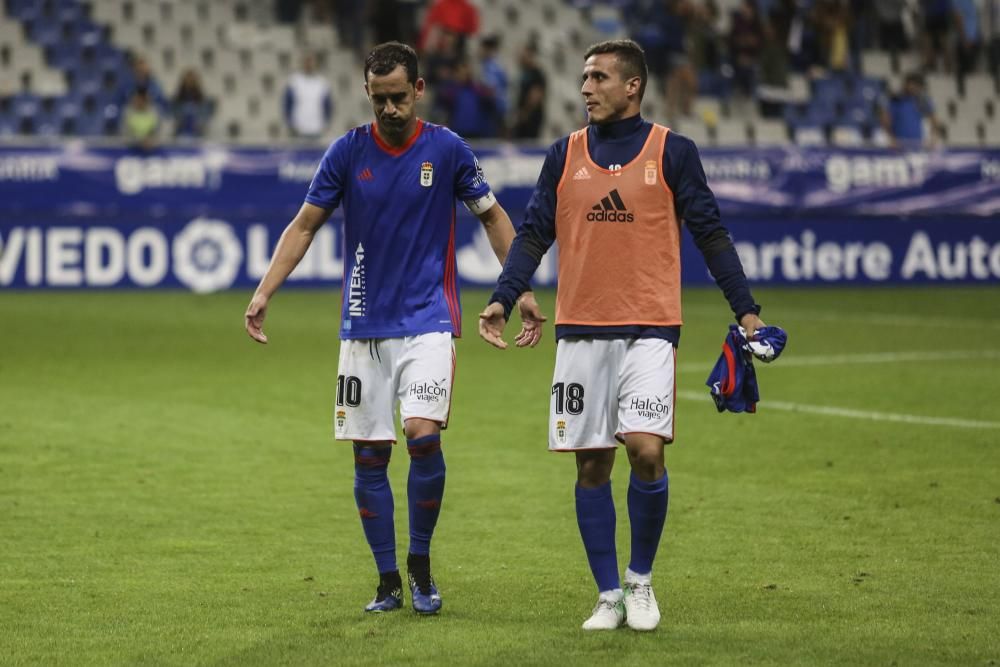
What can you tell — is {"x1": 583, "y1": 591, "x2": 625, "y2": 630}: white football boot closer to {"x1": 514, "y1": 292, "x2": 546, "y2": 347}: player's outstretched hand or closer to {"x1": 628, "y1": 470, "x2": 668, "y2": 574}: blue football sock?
{"x1": 628, "y1": 470, "x2": 668, "y2": 574}: blue football sock

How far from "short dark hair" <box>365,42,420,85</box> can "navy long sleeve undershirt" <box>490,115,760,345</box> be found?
61 cm

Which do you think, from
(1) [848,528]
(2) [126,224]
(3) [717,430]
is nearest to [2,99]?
(2) [126,224]

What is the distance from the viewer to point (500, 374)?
14.3 metres

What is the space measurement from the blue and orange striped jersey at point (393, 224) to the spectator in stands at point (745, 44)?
798 inches

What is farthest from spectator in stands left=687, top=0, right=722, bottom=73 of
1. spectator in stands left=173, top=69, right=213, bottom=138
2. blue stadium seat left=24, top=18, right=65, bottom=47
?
blue stadium seat left=24, top=18, right=65, bottom=47

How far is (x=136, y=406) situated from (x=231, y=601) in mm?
5998

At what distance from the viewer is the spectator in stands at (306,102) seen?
2322 cm

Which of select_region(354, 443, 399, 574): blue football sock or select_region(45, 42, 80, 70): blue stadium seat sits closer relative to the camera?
select_region(354, 443, 399, 574): blue football sock

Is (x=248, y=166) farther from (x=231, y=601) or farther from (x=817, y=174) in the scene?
(x=231, y=601)

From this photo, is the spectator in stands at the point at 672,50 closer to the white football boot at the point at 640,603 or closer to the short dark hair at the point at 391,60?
the short dark hair at the point at 391,60

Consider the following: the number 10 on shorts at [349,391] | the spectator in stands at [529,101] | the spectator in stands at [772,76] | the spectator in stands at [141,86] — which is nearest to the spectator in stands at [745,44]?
the spectator in stands at [772,76]

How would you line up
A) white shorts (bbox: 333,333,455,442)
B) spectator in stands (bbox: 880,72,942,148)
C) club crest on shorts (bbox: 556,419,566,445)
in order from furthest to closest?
spectator in stands (bbox: 880,72,942,148)
white shorts (bbox: 333,333,455,442)
club crest on shorts (bbox: 556,419,566,445)

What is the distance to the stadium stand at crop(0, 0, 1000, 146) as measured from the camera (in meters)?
23.8

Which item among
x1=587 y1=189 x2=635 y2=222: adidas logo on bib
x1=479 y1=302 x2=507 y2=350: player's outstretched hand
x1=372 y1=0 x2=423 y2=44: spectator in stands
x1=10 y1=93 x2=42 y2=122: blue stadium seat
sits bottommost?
x1=479 y1=302 x2=507 y2=350: player's outstretched hand
